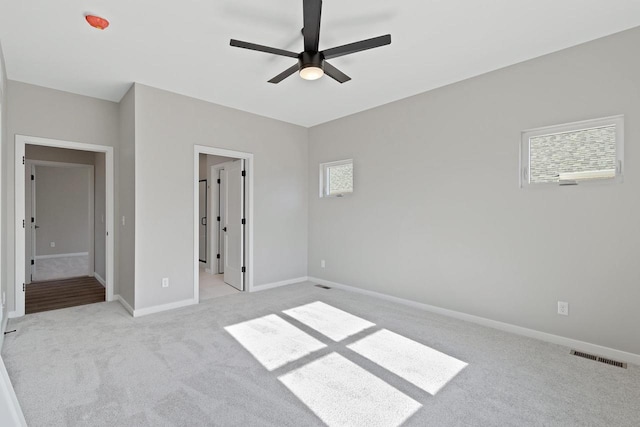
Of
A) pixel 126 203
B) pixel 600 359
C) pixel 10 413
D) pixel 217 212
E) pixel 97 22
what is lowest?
pixel 600 359

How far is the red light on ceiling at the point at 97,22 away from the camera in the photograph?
93.8 inches

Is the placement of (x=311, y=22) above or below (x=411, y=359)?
above

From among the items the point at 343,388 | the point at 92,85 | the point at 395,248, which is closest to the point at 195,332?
the point at 343,388

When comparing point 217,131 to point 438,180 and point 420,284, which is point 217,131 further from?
point 420,284

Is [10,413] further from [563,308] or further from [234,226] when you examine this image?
[563,308]

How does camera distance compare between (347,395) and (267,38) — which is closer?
(347,395)

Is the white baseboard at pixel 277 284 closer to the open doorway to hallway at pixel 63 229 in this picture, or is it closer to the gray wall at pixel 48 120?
the open doorway to hallway at pixel 63 229

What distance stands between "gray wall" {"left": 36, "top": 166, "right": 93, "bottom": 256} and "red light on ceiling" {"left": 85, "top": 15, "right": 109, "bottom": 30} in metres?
6.62

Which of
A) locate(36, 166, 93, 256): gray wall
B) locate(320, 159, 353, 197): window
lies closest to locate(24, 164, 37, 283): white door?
locate(36, 166, 93, 256): gray wall

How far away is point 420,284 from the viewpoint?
3.95 meters

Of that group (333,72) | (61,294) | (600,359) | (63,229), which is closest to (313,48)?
(333,72)

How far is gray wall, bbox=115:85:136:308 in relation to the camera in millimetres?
3676

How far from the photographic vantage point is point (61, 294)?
15.0ft

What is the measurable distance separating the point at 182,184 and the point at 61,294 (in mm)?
2643
